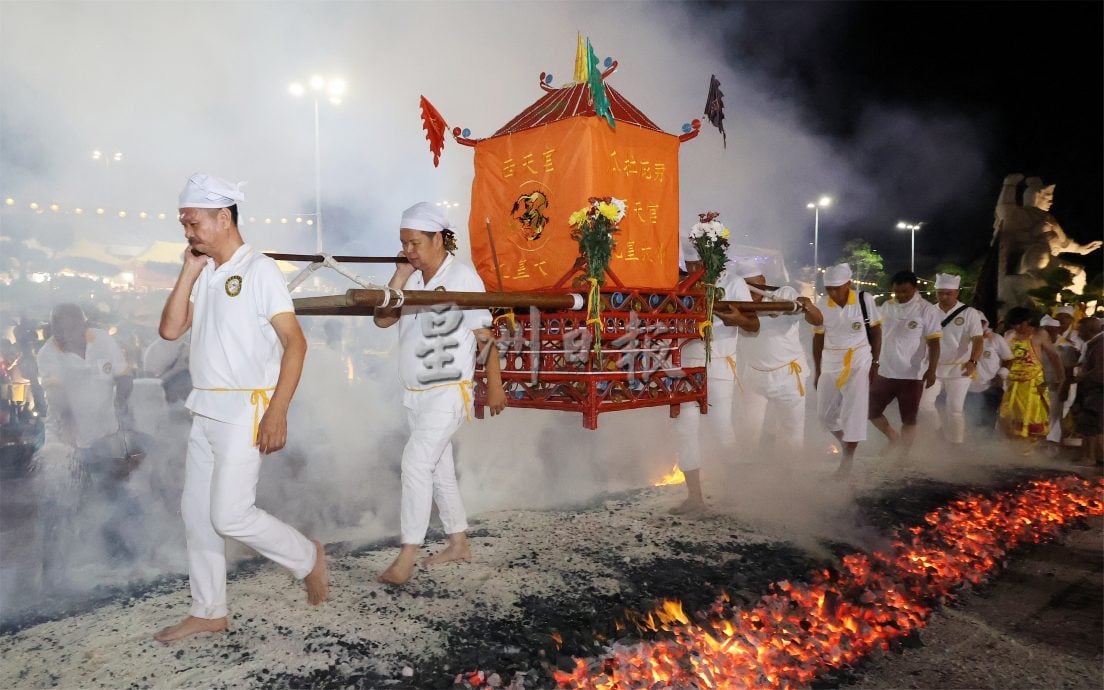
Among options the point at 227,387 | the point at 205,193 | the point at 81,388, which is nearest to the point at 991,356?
the point at 227,387

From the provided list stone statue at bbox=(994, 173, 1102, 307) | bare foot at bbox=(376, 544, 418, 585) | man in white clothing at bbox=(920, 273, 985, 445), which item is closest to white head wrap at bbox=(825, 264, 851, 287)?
man in white clothing at bbox=(920, 273, 985, 445)

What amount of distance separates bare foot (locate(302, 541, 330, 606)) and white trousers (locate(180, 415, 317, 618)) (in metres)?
0.16

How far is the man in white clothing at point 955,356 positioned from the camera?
7.79 metres

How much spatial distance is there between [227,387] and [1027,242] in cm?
2515

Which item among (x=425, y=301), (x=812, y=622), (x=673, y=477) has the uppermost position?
(x=425, y=301)

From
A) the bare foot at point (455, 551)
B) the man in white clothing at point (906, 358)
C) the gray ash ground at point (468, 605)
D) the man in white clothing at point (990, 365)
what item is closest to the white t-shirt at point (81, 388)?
the gray ash ground at point (468, 605)

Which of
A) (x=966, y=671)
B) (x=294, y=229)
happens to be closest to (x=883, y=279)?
(x=294, y=229)

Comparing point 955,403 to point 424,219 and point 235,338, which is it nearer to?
point 424,219

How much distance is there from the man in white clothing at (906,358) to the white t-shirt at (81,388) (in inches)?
299

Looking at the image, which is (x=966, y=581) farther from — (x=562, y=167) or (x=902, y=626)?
(x=562, y=167)

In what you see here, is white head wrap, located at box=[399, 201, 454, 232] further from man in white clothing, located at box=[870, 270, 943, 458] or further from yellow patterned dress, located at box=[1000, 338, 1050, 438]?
yellow patterned dress, located at box=[1000, 338, 1050, 438]

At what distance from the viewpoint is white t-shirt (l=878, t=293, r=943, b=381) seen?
23.0 feet

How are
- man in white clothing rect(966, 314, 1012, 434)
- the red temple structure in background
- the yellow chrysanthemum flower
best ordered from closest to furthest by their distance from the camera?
the yellow chrysanthemum flower, the red temple structure in background, man in white clothing rect(966, 314, 1012, 434)

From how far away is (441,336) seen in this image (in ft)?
11.9
